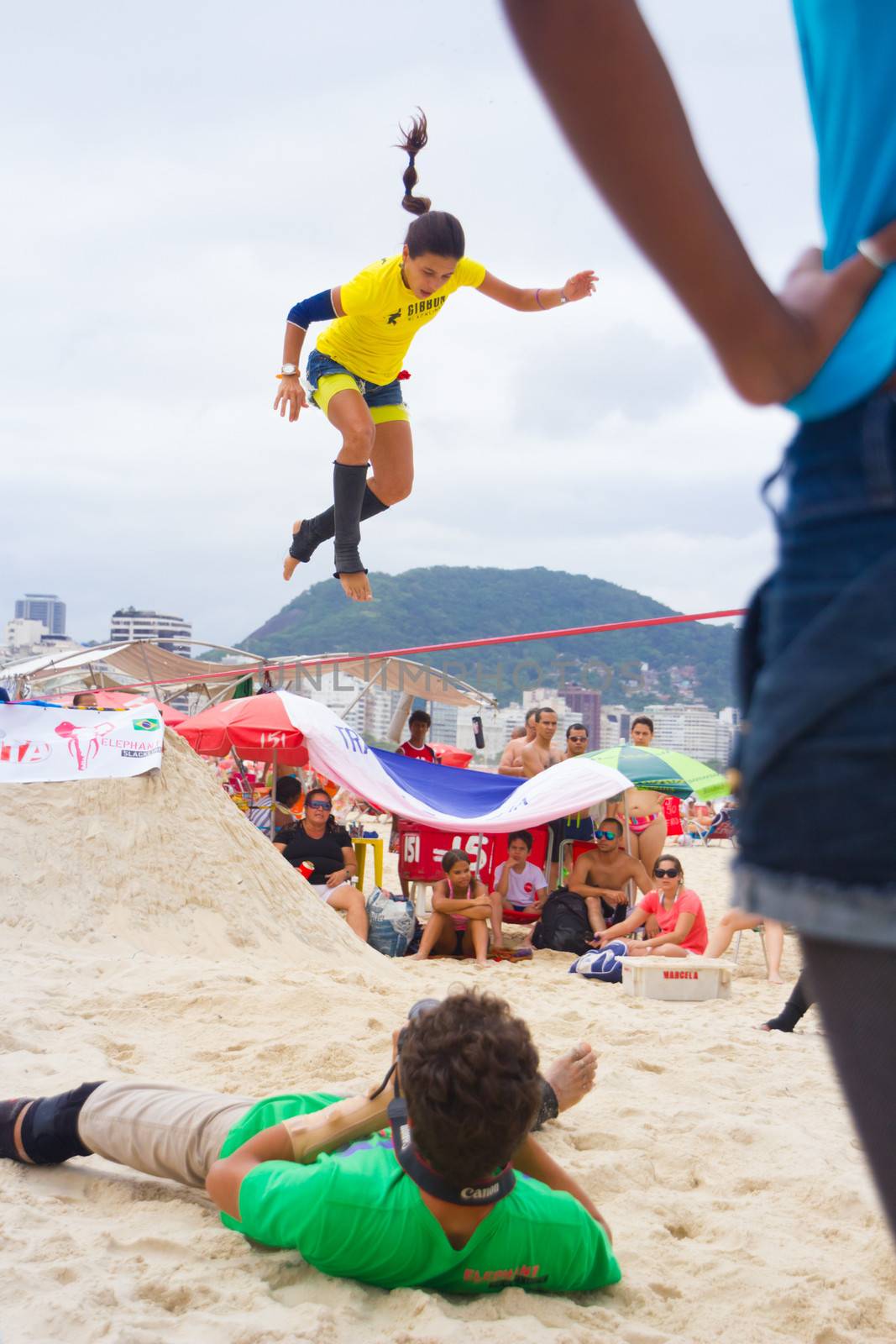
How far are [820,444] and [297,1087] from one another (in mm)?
3368

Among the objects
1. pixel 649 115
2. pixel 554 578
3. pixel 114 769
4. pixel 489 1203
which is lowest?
pixel 489 1203

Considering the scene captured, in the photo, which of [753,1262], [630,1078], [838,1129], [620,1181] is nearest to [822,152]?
[753,1262]

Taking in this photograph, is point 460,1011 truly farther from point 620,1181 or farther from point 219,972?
point 219,972

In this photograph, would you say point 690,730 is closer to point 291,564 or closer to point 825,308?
point 291,564

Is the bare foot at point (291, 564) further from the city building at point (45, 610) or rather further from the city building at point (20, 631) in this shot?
the city building at point (45, 610)

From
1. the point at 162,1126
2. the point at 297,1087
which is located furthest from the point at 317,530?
the point at 297,1087

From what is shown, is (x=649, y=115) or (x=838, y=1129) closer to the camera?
(x=649, y=115)

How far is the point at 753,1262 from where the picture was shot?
2.58 meters

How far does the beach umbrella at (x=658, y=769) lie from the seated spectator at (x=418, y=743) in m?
1.34

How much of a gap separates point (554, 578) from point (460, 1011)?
125 ft

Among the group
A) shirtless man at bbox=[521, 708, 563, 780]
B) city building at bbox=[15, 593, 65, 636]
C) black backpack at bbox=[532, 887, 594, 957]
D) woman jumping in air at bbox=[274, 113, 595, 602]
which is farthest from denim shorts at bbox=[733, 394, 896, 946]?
city building at bbox=[15, 593, 65, 636]

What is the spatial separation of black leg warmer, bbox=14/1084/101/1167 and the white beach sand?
59mm

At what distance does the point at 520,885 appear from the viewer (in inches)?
328

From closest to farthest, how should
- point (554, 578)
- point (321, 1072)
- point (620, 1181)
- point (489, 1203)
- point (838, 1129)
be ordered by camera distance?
point (489, 1203)
point (620, 1181)
point (838, 1129)
point (321, 1072)
point (554, 578)
